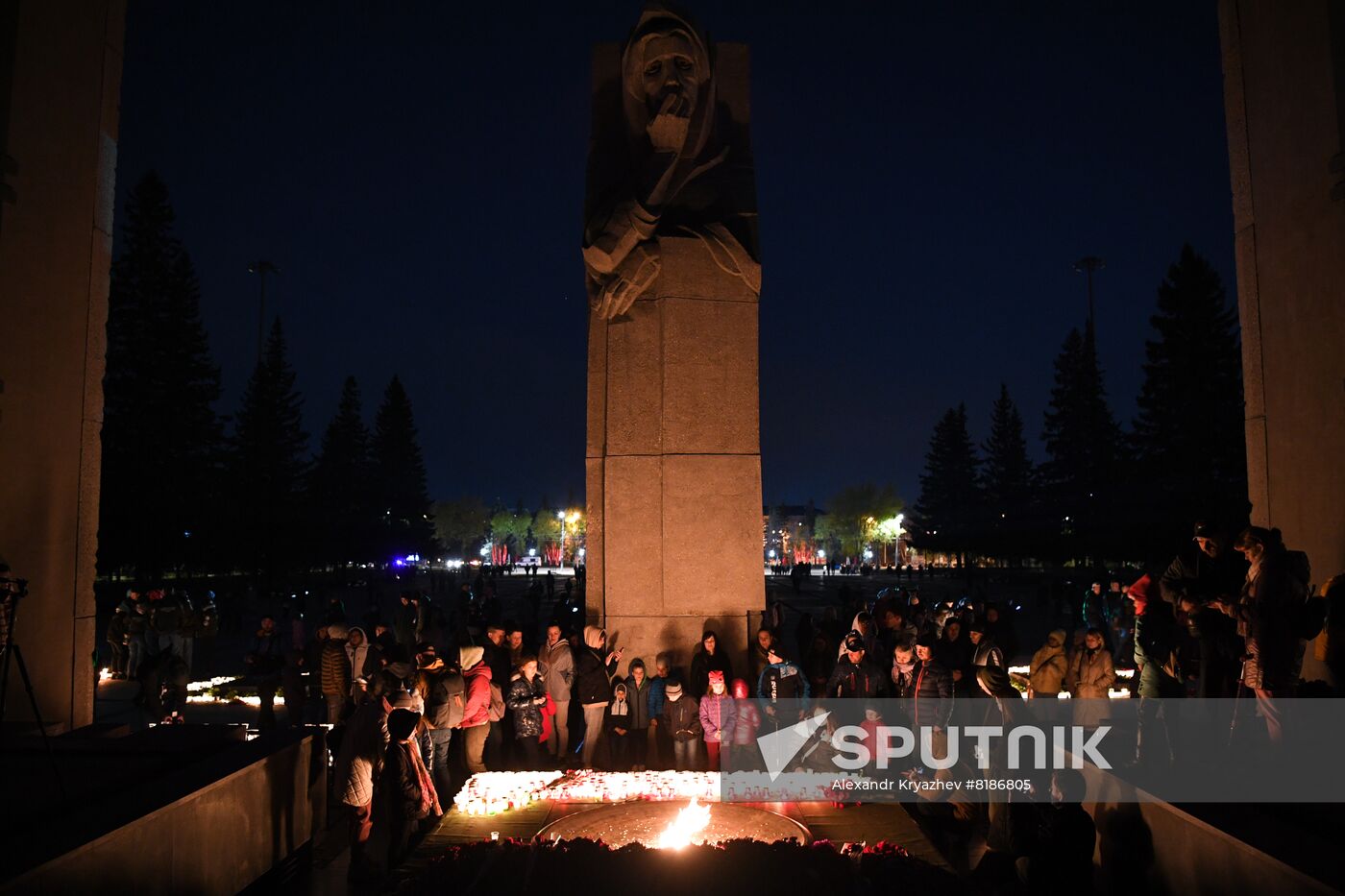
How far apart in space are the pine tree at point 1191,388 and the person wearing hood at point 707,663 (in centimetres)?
3208

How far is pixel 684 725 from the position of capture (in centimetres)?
838

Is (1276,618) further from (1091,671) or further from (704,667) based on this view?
(704,667)

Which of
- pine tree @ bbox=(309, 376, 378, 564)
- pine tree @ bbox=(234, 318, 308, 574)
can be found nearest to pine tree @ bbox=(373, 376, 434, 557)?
pine tree @ bbox=(309, 376, 378, 564)

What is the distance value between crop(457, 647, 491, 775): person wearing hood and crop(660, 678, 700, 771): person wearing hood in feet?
5.83

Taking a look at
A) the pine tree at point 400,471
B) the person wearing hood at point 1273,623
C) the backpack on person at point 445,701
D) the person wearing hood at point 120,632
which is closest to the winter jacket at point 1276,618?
the person wearing hood at point 1273,623

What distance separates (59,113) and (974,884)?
10.6 meters

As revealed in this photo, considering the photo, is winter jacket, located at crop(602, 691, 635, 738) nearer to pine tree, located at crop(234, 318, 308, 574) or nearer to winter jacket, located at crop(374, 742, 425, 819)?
winter jacket, located at crop(374, 742, 425, 819)

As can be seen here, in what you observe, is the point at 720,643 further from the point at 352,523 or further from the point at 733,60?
the point at 352,523

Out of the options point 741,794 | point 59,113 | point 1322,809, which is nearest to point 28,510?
point 59,113

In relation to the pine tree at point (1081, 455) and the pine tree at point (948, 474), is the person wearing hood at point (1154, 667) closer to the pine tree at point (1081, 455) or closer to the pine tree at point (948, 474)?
the pine tree at point (1081, 455)

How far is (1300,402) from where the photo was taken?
797 cm

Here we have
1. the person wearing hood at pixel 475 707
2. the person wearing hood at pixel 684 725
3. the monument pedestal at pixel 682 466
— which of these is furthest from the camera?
the monument pedestal at pixel 682 466

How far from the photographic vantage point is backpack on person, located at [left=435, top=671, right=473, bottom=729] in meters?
7.70

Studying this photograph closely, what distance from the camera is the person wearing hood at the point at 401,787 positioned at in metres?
5.99
